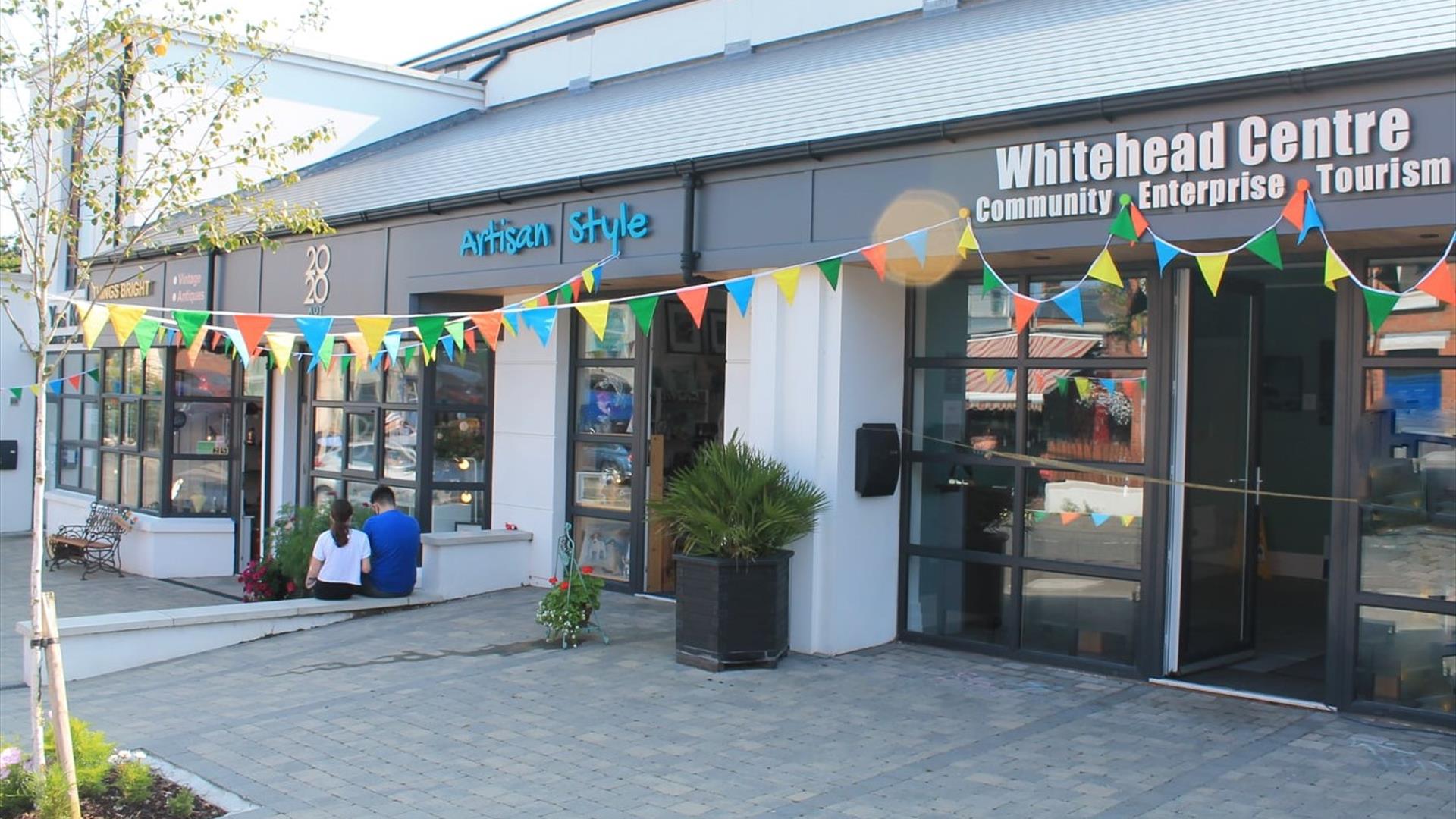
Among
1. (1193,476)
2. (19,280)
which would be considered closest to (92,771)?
(1193,476)

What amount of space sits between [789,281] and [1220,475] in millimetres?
3127

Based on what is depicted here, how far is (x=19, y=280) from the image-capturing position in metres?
18.9

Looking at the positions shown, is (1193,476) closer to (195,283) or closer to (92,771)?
(92,771)

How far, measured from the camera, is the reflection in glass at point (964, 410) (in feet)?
28.3

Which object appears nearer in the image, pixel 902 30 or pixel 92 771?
pixel 92 771

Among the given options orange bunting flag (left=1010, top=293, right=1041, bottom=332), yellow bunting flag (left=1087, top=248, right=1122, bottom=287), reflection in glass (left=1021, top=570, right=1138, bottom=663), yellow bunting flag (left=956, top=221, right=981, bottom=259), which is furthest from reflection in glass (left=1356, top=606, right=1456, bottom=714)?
yellow bunting flag (left=956, top=221, right=981, bottom=259)

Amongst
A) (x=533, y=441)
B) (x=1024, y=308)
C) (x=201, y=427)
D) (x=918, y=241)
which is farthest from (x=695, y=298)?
(x=201, y=427)

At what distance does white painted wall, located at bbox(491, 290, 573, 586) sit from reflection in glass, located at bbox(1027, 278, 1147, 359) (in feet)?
15.4

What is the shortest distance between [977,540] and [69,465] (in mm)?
14163

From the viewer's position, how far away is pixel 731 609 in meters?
8.09

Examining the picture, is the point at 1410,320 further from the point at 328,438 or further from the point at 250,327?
the point at 328,438

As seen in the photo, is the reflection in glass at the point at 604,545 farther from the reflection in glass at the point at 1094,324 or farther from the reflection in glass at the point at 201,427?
the reflection in glass at the point at 201,427

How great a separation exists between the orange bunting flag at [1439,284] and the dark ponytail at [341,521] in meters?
7.86

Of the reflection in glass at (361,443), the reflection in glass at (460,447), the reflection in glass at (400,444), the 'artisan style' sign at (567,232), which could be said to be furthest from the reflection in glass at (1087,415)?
the reflection in glass at (361,443)
